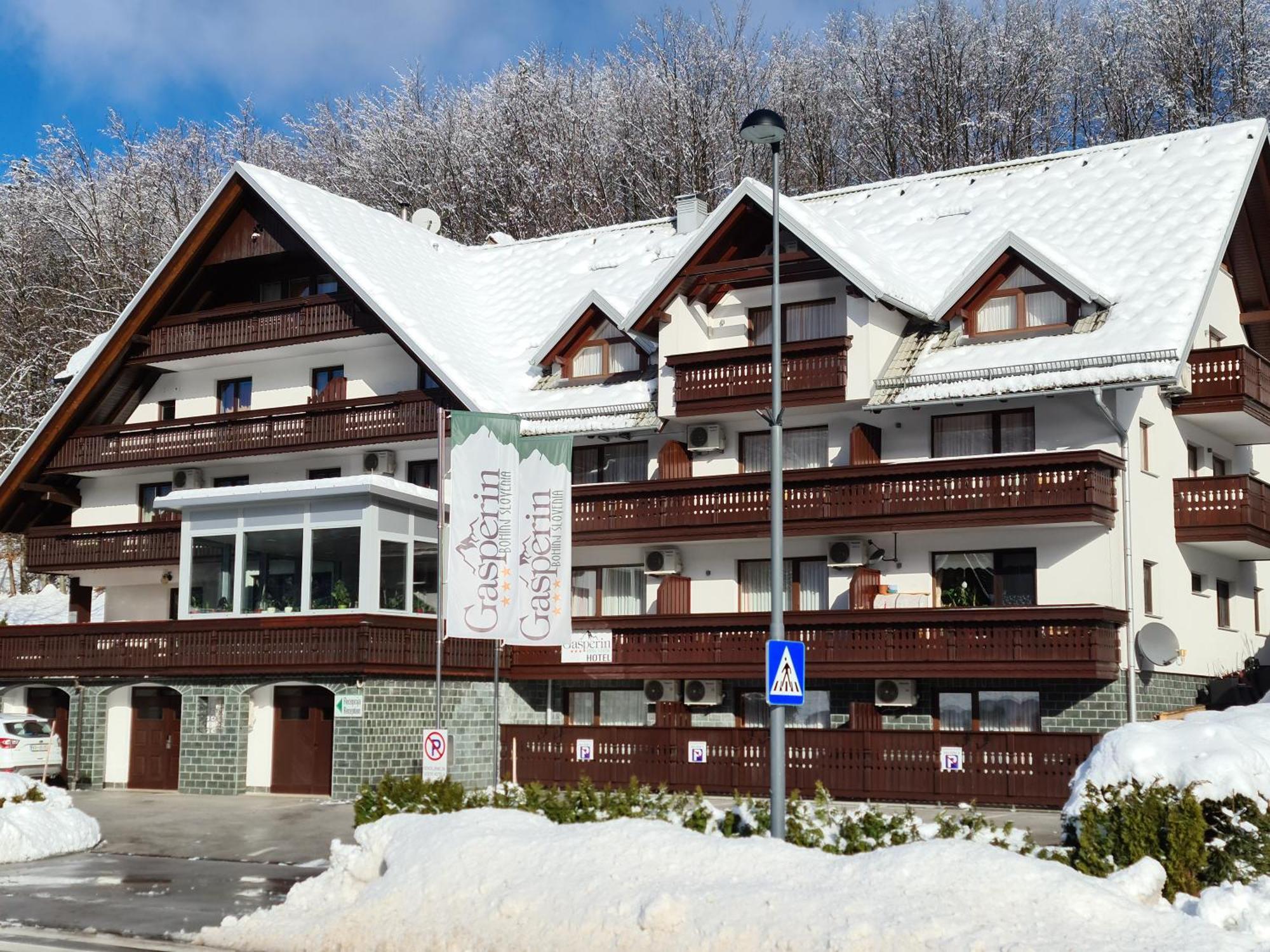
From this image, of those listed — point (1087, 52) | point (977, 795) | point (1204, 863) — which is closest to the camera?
point (1204, 863)

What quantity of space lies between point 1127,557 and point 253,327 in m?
21.7

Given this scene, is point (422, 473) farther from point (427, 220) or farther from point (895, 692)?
point (895, 692)

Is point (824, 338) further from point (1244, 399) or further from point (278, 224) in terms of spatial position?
point (278, 224)

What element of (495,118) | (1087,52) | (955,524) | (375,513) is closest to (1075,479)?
(955,524)

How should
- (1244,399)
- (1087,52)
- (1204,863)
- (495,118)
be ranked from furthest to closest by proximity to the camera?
(495,118) → (1087,52) → (1244,399) → (1204,863)

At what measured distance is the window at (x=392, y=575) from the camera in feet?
110

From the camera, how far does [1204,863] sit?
15281 mm

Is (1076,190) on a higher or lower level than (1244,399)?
higher

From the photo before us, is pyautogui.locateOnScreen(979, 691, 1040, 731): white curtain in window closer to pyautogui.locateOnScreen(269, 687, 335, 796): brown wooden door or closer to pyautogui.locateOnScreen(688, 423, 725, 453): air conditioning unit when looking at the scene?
pyautogui.locateOnScreen(688, 423, 725, 453): air conditioning unit

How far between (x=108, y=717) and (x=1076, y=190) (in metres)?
25.2

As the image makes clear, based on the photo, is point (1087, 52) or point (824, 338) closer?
point (824, 338)

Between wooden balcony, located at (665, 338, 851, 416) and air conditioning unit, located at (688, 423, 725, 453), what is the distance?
0.91 m

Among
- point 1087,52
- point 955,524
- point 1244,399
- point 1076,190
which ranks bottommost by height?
point 955,524

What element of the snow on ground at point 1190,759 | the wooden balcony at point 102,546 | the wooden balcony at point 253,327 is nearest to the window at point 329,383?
the wooden balcony at point 253,327
